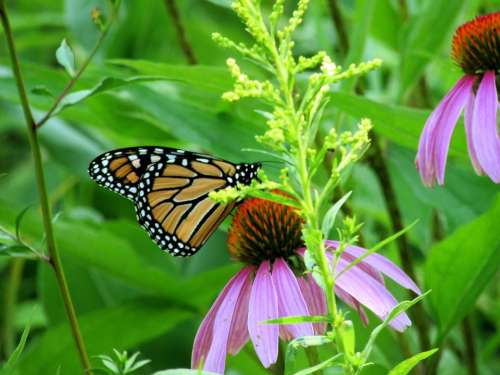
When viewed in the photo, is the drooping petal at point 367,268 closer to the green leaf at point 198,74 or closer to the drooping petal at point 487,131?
the drooping petal at point 487,131

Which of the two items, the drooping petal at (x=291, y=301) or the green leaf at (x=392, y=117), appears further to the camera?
the green leaf at (x=392, y=117)

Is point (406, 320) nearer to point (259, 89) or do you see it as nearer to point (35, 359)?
point (259, 89)

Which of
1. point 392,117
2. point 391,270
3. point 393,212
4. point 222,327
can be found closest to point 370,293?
point 391,270

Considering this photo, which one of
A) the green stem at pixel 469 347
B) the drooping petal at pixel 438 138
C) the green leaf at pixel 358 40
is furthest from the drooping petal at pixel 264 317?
the green stem at pixel 469 347

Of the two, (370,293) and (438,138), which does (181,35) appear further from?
(370,293)

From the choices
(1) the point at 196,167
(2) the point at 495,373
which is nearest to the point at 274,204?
(1) the point at 196,167

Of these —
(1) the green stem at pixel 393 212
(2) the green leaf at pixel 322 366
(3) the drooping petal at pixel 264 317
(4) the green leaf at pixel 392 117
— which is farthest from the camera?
(1) the green stem at pixel 393 212

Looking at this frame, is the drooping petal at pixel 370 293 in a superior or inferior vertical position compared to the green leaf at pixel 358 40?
inferior
